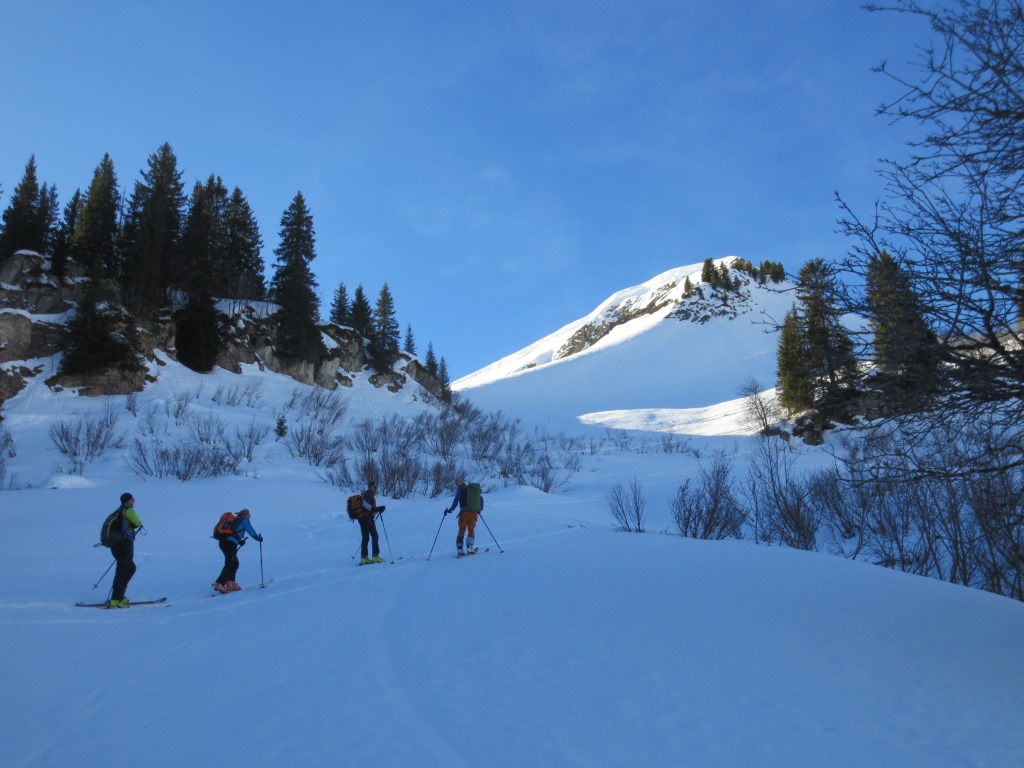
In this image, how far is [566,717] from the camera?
4191 mm

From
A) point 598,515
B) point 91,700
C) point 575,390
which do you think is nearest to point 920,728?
point 91,700

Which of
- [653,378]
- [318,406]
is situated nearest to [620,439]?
[318,406]

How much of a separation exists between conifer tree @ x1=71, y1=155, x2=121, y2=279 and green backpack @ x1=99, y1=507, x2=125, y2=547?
1115 inches

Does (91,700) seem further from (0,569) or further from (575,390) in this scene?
(575,390)

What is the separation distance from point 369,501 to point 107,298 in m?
29.5

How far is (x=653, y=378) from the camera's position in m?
70.6

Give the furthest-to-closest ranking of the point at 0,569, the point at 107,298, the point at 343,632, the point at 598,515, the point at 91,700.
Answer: the point at 107,298 < the point at 598,515 < the point at 0,569 < the point at 343,632 < the point at 91,700

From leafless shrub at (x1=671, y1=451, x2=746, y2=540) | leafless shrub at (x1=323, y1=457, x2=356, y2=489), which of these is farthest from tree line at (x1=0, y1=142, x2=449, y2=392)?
leafless shrub at (x1=671, y1=451, x2=746, y2=540)

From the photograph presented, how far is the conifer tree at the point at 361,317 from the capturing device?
173 ft

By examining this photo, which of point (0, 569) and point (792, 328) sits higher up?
point (792, 328)

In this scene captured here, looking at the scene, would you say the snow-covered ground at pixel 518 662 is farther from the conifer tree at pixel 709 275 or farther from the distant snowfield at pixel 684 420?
the conifer tree at pixel 709 275

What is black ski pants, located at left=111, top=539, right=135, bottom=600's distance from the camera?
9.25m

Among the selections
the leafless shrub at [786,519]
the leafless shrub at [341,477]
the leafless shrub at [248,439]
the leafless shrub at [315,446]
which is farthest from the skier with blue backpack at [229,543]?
the leafless shrub at [315,446]

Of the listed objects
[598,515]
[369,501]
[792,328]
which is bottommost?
[598,515]
